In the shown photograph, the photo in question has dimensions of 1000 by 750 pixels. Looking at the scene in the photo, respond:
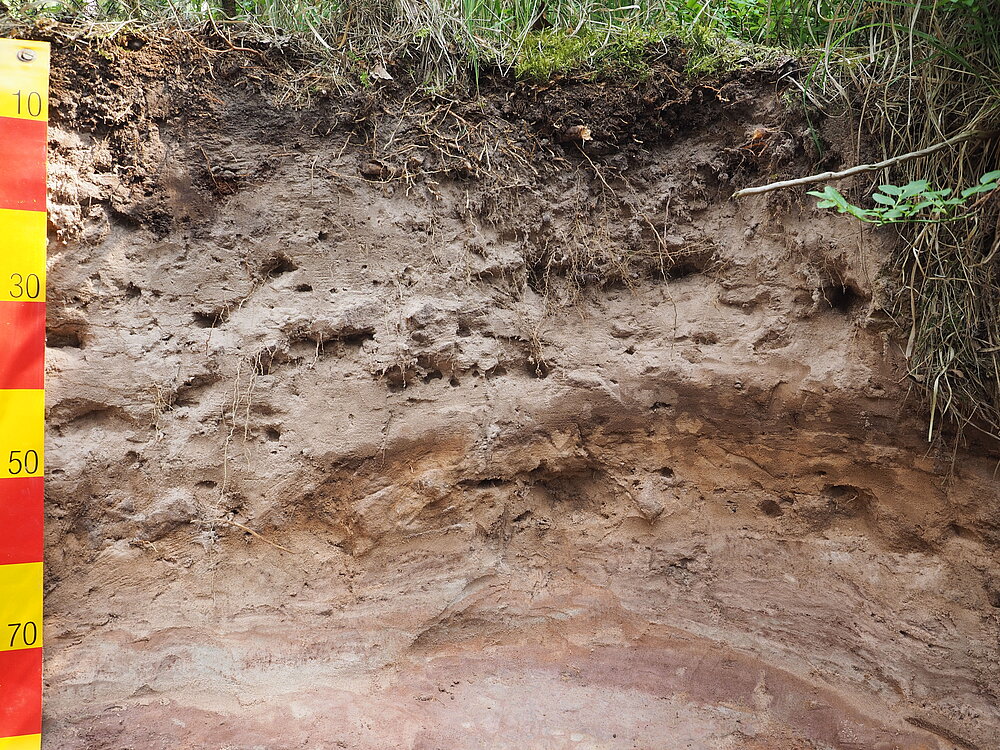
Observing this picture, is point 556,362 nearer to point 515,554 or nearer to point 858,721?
point 515,554

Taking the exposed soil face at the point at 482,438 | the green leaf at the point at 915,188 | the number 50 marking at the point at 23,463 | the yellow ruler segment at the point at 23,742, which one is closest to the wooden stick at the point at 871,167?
the green leaf at the point at 915,188

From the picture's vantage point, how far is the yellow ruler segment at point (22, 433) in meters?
2.28

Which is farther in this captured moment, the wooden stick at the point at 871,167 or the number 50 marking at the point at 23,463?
the number 50 marking at the point at 23,463

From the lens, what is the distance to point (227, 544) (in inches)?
100

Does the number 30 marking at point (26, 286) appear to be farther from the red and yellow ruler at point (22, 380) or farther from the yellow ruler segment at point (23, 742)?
the yellow ruler segment at point (23, 742)

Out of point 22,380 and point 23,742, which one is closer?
point 23,742

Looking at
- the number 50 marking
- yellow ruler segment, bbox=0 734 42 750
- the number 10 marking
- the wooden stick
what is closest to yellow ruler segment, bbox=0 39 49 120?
the number 10 marking

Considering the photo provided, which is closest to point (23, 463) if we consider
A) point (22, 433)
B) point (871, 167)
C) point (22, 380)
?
point (22, 433)

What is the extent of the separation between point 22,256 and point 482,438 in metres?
1.67

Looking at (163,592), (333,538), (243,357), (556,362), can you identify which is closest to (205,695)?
(163,592)

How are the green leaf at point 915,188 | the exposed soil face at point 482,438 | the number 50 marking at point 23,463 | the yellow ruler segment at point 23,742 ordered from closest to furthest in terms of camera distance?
1. the green leaf at point 915,188
2. the yellow ruler segment at point 23,742
3. the number 50 marking at point 23,463
4. the exposed soil face at point 482,438

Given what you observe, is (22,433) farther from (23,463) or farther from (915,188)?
(915,188)

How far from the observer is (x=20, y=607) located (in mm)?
2262

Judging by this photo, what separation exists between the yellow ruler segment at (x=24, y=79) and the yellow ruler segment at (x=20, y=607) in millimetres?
1491
